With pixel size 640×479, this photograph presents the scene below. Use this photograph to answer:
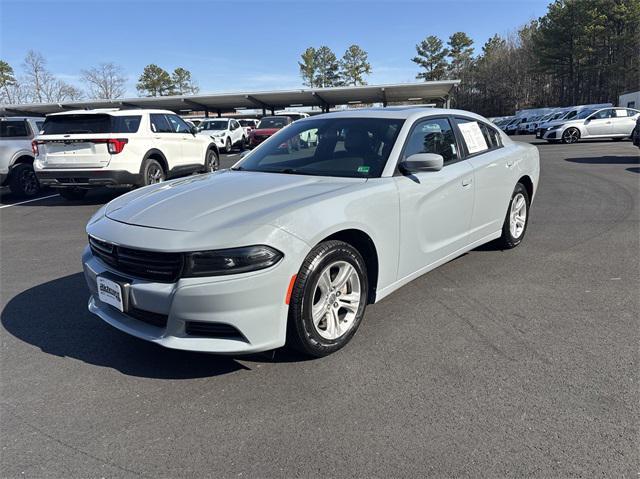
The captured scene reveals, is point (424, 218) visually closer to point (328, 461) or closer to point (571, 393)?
point (571, 393)

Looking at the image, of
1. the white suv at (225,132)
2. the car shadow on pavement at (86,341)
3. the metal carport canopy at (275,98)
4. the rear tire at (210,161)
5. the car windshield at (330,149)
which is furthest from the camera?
the metal carport canopy at (275,98)

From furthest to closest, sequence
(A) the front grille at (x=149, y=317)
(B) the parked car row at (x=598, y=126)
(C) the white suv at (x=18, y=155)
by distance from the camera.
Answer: (B) the parked car row at (x=598, y=126) < (C) the white suv at (x=18, y=155) < (A) the front grille at (x=149, y=317)

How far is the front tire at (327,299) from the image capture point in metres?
2.81

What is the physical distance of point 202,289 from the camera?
2545mm

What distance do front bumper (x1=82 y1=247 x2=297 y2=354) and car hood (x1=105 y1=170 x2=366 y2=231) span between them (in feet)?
1.11

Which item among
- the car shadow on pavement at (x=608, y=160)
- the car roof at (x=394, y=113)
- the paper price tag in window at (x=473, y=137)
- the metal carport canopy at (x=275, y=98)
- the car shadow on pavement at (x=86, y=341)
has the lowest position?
the car shadow on pavement at (x=86, y=341)

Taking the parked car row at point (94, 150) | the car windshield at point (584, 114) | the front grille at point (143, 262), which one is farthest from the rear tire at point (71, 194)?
the car windshield at point (584, 114)

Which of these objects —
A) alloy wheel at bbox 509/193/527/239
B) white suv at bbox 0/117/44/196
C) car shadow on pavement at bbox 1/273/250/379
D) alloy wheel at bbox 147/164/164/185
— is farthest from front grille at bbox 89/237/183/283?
white suv at bbox 0/117/44/196

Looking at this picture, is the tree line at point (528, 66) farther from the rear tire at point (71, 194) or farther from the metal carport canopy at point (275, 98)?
the rear tire at point (71, 194)

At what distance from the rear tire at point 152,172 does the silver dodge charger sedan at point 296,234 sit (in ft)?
18.2

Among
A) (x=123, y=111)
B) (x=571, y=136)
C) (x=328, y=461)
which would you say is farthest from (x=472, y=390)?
(x=571, y=136)

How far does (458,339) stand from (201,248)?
193cm

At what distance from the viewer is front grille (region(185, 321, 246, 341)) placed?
262 centimetres

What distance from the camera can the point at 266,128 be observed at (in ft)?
74.4
